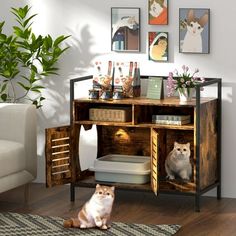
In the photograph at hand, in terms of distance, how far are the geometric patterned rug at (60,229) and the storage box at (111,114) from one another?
0.85 m

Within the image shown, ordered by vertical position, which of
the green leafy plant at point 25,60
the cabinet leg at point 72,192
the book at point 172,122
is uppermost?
the green leafy plant at point 25,60

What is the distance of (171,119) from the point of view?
18.7 ft

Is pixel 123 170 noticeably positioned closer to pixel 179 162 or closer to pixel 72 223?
pixel 179 162

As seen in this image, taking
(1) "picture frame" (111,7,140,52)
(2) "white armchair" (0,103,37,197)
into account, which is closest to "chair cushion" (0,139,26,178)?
(2) "white armchair" (0,103,37,197)

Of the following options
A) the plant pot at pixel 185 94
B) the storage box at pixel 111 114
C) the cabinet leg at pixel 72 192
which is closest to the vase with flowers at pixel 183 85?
the plant pot at pixel 185 94

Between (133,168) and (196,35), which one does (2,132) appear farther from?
(196,35)

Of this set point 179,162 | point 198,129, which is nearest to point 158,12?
point 198,129

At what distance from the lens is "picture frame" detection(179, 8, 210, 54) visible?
5.91 m

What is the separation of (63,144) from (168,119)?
764 millimetres

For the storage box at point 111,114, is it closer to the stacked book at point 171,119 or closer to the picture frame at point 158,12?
the stacked book at point 171,119

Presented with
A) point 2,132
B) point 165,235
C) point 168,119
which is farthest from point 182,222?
point 2,132

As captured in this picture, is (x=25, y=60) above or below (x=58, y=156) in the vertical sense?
above

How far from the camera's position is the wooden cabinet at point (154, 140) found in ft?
18.5

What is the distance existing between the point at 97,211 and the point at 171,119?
926mm
